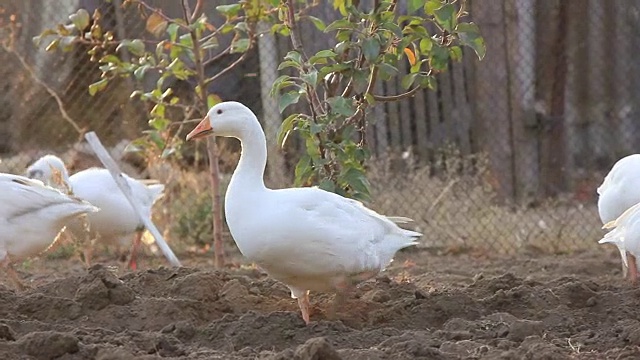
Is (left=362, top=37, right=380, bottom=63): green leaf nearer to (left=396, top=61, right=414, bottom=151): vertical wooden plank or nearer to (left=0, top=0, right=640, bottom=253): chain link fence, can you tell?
(left=0, top=0, right=640, bottom=253): chain link fence

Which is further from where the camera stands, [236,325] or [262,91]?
[262,91]

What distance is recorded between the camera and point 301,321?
5.49 metres

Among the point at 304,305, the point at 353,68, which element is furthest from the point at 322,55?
the point at 304,305

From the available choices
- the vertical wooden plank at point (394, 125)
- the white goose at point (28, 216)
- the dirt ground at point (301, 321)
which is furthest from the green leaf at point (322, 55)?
the vertical wooden plank at point (394, 125)

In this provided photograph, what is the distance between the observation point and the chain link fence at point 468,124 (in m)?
10.4

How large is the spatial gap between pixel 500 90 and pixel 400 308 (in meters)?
5.40

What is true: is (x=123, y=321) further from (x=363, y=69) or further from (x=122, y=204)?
(x=122, y=204)

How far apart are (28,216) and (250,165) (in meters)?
1.95

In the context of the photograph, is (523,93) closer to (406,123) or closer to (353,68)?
(406,123)

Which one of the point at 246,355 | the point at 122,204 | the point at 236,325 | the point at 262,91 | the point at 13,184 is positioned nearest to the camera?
the point at 246,355

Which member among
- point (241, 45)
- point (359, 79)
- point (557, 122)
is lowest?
point (557, 122)

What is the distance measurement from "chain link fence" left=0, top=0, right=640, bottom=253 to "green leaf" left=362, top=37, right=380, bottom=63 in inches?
158

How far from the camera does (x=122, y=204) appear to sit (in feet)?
30.4

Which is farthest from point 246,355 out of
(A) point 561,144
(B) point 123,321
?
(A) point 561,144
